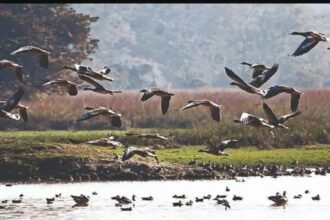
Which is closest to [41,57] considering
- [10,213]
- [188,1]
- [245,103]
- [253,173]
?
[188,1]

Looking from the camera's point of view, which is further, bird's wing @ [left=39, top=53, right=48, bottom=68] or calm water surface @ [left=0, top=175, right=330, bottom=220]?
calm water surface @ [left=0, top=175, right=330, bottom=220]

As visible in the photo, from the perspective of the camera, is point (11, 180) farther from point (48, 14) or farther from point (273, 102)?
point (48, 14)

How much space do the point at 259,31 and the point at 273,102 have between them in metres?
93.1

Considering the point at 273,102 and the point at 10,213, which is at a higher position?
the point at 273,102

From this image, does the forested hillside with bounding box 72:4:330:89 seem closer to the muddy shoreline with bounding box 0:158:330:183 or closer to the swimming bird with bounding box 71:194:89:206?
the muddy shoreline with bounding box 0:158:330:183

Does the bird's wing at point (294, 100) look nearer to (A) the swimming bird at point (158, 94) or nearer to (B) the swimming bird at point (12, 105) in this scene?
(A) the swimming bird at point (158, 94)

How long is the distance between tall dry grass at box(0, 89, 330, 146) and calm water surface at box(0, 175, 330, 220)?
6.25 metres

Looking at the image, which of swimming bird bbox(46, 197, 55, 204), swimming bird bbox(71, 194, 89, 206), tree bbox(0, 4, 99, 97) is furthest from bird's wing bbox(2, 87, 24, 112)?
tree bbox(0, 4, 99, 97)

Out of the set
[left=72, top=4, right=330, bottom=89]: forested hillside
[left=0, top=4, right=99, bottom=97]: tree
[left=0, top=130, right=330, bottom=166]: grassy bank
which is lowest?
[left=0, top=130, right=330, bottom=166]: grassy bank

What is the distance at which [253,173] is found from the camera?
31.8 metres

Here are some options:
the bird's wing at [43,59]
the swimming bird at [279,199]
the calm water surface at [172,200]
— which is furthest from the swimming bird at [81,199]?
the bird's wing at [43,59]

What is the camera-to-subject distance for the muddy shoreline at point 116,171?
31953 millimetres

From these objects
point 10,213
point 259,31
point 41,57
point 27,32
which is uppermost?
point 259,31

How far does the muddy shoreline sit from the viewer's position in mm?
31953
